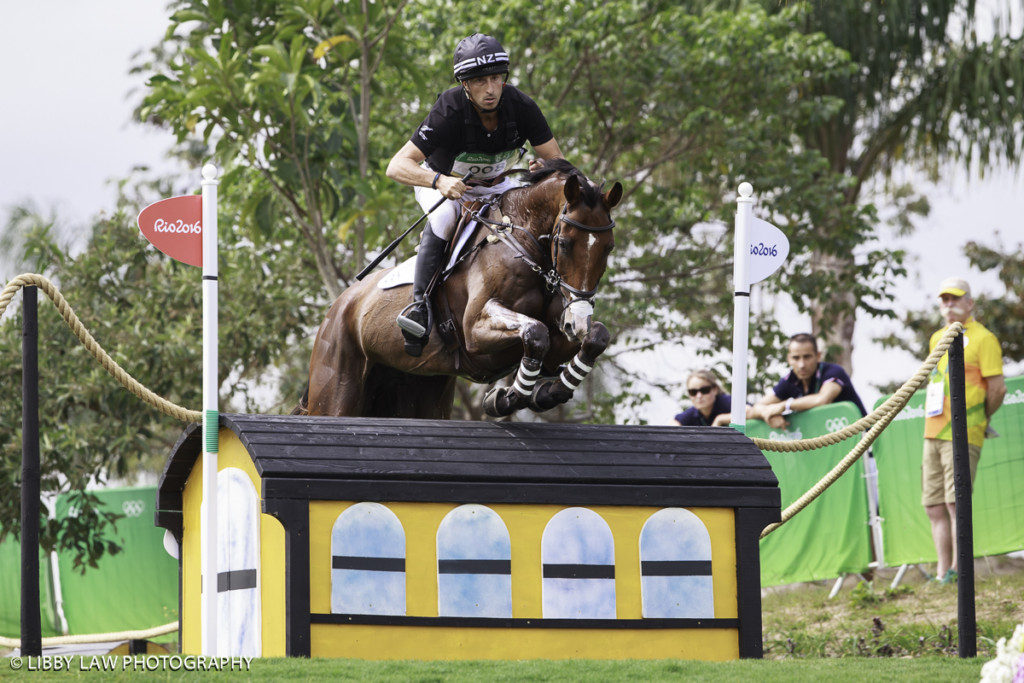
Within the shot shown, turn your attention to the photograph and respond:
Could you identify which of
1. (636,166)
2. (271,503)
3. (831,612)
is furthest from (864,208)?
(271,503)

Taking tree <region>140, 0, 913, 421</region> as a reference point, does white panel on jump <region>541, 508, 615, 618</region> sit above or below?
below

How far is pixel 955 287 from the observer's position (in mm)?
7219

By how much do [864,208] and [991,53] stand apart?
19.1 feet

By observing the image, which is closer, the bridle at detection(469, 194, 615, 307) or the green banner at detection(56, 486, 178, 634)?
the bridle at detection(469, 194, 615, 307)

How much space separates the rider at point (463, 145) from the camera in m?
5.43

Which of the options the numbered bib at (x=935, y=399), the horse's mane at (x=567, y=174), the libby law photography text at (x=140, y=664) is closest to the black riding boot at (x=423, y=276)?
the horse's mane at (x=567, y=174)

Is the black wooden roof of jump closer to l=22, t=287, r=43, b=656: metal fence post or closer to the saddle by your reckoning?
the saddle

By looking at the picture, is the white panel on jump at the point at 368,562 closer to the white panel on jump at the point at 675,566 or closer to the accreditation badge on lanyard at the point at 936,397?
the white panel on jump at the point at 675,566

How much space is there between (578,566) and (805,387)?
159 inches

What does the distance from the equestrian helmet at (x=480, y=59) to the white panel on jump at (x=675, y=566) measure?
81.6 inches

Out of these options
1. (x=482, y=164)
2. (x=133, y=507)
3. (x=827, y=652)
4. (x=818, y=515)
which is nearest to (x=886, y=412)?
(x=827, y=652)

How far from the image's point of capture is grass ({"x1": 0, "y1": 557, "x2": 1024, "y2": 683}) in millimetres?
4082

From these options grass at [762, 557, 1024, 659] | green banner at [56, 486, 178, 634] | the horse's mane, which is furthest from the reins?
green banner at [56, 486, 178, 634]

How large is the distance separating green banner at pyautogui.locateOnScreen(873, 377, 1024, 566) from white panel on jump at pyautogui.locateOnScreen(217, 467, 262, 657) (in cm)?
485
